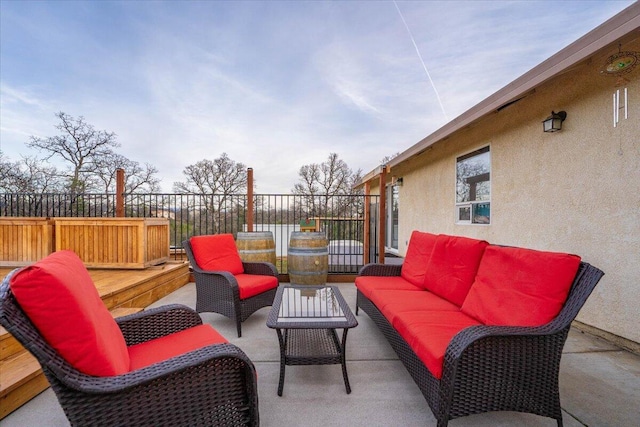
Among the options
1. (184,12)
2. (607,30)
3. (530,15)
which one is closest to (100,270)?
(184,12)

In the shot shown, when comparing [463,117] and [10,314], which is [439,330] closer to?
[10,314]

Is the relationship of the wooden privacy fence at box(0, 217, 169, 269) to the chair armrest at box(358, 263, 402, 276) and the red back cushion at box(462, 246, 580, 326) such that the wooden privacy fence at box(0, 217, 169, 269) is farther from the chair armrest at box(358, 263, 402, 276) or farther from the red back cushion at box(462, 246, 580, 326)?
the red back cushion at box(462, 246, 580, 326)

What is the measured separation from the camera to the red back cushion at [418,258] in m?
2.83

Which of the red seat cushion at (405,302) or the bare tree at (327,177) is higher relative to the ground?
the bare tree at (327,177)

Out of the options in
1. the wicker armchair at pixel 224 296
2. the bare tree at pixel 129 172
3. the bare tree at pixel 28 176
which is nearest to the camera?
the wicker armchair at pixel 224 296

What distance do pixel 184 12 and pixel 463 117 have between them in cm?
561

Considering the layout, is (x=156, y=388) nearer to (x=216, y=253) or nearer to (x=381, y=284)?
(x=381, y=284)

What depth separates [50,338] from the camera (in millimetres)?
920

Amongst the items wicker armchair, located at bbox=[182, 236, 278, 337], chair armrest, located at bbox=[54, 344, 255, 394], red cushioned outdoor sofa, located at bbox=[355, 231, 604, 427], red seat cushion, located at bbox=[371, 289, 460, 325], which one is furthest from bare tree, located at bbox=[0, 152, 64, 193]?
red cushioned outdoor sofa, located at bbox=[355, 231, 604, 427]

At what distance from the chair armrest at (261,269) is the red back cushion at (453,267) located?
1.74m

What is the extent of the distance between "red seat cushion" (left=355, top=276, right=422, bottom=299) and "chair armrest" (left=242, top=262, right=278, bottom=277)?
104 centimetres

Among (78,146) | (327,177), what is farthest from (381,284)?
(78,146)

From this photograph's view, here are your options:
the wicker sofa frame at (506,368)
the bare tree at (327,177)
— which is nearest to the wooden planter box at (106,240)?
the wicker sofa frame at (506,368)

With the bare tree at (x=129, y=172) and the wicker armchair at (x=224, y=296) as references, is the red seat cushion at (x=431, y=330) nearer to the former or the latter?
the wicker armchair at (x=224, y=296)
